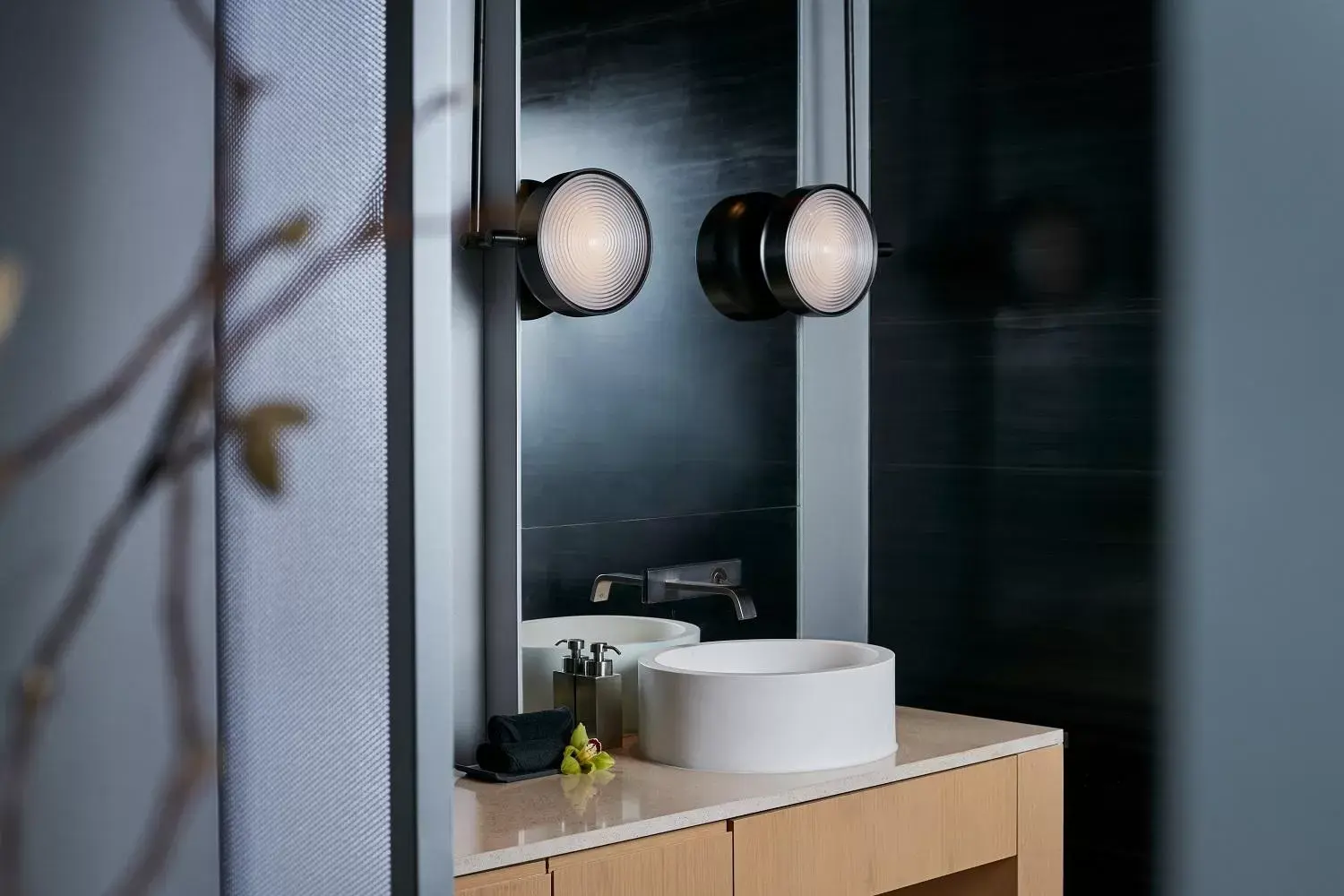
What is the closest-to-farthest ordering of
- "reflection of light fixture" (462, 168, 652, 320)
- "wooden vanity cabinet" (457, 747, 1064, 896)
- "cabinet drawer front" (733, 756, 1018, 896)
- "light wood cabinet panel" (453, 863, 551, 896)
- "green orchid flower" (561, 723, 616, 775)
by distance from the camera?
"light wood cabinet panel" (453, 863, 551, 896), "wooden vanity cabinet" (457, 747, 1064, 896), "cabinet drawer front" (733, 756, 1018, 896), "green orchid flower" (561, 723, 616, 775), "reflection of light fixture" (462, 168, 652, 320)

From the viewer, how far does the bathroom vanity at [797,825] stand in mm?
1682

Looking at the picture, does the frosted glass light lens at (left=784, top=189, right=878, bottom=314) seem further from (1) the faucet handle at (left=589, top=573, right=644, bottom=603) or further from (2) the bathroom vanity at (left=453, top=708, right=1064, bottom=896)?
(2) the bathroom vanity at (left=453, top=708, right=1064, bottom=896)

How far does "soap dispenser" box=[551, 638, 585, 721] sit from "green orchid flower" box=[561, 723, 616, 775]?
0.45ft

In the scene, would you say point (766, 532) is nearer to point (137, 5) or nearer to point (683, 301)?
point (683, 301)

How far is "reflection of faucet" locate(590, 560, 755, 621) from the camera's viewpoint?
2289mm

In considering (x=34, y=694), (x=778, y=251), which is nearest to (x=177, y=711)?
(x=34, y=694)

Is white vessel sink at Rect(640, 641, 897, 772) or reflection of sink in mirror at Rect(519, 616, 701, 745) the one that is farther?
reflection of sink in mirror at Rect(519, 616, 701, 745)

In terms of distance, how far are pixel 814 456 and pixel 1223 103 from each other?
91cm

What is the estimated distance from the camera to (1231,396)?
237cm

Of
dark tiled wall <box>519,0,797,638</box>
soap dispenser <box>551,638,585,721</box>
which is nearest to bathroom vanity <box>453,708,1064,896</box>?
soap dispenser <box>551,638,585,721</box>

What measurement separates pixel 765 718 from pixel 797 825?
0.15m

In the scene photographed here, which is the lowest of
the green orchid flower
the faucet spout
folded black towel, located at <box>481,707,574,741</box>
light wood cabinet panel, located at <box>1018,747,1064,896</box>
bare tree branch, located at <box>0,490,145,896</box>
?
light wood cabinet panel, located at <box>1018,747,1064,896</box>

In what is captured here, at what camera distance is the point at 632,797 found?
1.85m

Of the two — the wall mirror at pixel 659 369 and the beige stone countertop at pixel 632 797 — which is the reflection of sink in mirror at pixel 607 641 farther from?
the beige stone countertop at pixel 632 797
